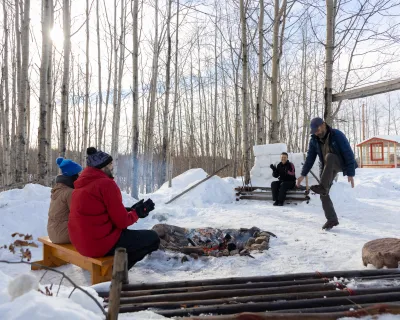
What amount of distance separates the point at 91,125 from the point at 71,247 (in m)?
27.1

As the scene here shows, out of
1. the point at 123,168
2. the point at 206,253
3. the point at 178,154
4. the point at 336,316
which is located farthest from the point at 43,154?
the point at 123,168

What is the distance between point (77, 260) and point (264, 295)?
88.1 inches

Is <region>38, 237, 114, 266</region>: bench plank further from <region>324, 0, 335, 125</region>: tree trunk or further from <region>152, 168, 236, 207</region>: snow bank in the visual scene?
<region>324, 0, 335, 125</region>: tree trunk

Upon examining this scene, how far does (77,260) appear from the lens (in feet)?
12.2

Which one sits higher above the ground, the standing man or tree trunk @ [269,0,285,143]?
tree trunk @ [269,0,285,143]

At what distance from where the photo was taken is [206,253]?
4672mm

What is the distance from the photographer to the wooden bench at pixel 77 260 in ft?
11.1

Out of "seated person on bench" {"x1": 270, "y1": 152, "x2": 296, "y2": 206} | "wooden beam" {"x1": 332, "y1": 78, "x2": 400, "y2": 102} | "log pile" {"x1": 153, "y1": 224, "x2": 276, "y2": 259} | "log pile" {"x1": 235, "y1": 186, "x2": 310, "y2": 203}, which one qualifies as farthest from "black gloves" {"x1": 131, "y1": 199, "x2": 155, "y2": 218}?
"log pile" {"x1": 235, "y1": 186, "x2": 310, "y2": 203}

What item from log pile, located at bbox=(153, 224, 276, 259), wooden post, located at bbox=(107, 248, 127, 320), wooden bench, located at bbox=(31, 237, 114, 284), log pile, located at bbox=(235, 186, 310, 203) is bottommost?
log pile, located at bbox=(153, 224, 276, 259)

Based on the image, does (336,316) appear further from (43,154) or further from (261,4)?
(261,4)

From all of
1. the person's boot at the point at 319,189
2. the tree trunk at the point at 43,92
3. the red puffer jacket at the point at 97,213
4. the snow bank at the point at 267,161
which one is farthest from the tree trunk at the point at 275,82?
the red puffer jacket at the point at 97,213

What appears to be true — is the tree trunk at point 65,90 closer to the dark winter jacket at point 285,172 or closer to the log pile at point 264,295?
the dark winter jacket at point 285,172

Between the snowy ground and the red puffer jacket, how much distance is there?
568 mm

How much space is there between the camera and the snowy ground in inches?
148
